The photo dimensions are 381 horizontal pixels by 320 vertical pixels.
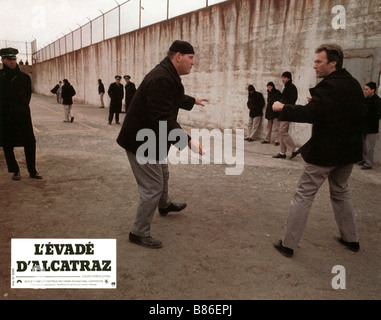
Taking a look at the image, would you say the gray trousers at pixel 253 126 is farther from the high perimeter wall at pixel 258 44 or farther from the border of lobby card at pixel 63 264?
the border of lobby card at pixel 63 264

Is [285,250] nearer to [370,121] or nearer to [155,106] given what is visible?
[155,106]

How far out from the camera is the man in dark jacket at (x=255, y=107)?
9.55 m

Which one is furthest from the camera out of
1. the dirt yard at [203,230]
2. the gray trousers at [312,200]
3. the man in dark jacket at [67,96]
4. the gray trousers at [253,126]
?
the man in dark jacket at [67,96]

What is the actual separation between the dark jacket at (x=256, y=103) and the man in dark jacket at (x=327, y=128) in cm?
673

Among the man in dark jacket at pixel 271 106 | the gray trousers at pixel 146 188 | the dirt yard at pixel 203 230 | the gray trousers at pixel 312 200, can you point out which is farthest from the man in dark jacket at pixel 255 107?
the gray trousers at pixel 146 188

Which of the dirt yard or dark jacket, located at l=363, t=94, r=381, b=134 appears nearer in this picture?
the dirt yard

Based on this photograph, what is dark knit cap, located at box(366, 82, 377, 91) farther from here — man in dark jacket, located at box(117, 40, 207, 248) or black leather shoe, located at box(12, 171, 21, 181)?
black leather shoe, located at box(12, 171, 21, 181)

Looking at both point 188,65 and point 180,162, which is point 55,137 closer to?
point 180,162

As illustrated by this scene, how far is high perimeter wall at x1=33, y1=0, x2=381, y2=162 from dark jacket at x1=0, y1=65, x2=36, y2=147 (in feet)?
21.5

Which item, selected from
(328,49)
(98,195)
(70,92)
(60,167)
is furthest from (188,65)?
(70,92)

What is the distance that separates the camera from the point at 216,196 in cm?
468

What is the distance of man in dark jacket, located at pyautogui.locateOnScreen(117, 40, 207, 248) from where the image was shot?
280 cm

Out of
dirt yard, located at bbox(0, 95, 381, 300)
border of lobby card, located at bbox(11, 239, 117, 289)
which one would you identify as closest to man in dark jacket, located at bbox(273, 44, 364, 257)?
dirt yard, located at bbox(0, 95, 381, 300)

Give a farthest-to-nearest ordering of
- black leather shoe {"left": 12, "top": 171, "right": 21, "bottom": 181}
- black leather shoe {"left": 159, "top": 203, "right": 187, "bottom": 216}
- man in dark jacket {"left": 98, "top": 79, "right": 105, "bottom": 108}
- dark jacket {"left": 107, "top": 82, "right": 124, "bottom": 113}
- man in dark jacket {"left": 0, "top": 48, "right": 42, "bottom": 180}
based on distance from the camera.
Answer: man in dark jacket {"left": 98, "top": 79, "right": 105, "bottom": 108}, dark jacket {"left": 107, "top": 82, "right": 124, "bottom": 113}, black leather shoe {"left": 12, "top": 171, "right": 21, "bottom": 181}, man in dark jacket {"left": 0, "top": 48, "right": 42, "bottom": 180}, black leather shoe {"left": 159, "top": 203, "right": 187, "bottom": 216}
